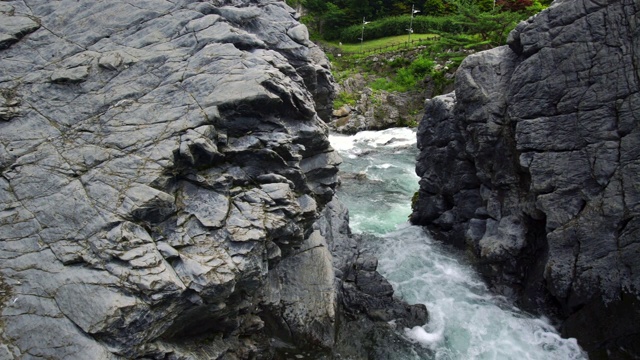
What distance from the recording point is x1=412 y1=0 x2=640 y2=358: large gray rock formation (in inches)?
625

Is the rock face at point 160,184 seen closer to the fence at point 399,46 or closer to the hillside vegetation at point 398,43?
the hillside vegetation at point 398,43

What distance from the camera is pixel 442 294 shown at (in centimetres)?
1989

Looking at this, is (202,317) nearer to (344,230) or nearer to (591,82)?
(344,230)

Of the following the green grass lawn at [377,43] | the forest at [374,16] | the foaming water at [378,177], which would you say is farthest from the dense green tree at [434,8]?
the foaming water at [378,177]

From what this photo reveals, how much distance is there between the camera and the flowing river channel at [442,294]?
16.7 m

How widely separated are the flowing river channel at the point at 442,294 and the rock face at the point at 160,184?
150 cm

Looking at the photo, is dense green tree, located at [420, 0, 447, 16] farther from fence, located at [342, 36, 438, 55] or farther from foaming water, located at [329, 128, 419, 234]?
foaming water, located at [329, 128, 419, 234]

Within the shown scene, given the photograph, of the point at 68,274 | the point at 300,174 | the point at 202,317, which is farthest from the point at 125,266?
the point at 300,174

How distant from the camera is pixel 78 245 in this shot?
10766 mm

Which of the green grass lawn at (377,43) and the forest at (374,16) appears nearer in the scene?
the green grass lawn at (377,43)

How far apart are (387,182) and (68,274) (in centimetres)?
2740

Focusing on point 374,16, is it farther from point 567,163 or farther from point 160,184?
point 160,184

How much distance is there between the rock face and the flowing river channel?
4.91ft

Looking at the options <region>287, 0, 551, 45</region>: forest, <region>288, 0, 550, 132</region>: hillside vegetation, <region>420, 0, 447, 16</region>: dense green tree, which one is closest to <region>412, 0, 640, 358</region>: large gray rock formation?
<region>288, 0, 550, 132</region>: hillside vegetation
